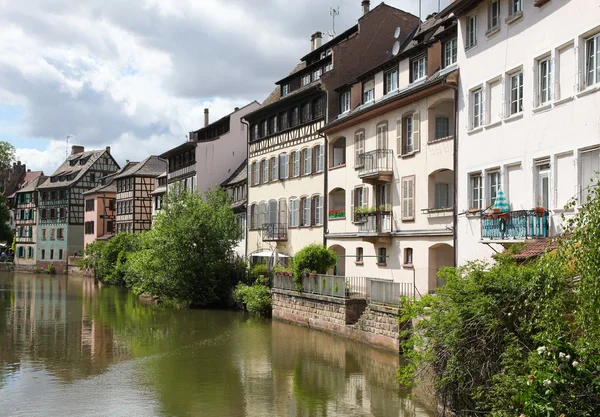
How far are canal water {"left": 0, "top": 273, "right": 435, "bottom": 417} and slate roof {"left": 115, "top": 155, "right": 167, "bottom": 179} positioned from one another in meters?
34.5

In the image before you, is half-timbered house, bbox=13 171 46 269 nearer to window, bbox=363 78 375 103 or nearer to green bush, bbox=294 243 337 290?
green bush, bbox=294 243 337 290

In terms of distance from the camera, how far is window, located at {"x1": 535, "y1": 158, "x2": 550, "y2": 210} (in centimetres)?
1802

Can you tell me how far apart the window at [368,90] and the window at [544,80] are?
12.1m

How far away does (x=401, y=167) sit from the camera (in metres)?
27.1

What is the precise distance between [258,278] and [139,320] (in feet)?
20.1

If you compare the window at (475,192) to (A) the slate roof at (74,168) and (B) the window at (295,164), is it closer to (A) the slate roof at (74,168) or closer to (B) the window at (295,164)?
(B) the window at (295,164)

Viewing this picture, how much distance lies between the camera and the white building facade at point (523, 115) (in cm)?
1647

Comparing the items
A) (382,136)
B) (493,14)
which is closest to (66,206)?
(382,136)

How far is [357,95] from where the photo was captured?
104 ft

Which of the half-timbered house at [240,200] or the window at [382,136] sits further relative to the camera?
the half-timbered house at [240,200]

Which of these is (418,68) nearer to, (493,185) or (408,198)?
(408,198)

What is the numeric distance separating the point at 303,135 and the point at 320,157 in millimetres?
2196

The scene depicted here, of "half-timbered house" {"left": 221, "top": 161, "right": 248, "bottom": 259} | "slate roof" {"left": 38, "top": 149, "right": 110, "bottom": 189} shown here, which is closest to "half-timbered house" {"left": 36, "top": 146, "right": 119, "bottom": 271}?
"slate roof" {"left": 38, "top": 149, "right": 110, "bottom": 189}

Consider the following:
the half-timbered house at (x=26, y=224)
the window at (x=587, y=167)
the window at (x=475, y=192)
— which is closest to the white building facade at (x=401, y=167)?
the window at (x=475, y=192)
